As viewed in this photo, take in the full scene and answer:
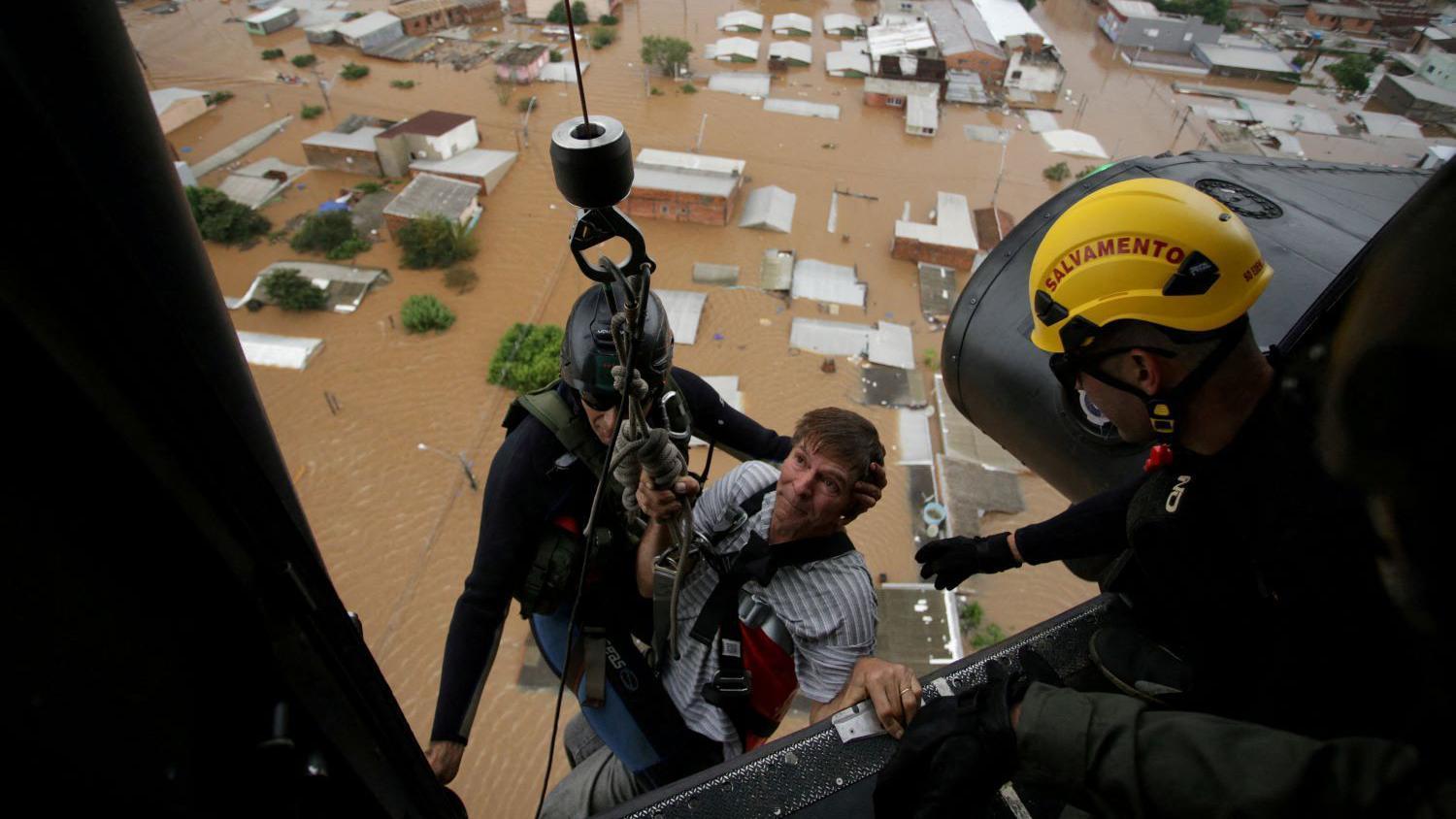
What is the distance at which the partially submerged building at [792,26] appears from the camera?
1391 inches

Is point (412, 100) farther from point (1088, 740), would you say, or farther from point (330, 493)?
point (1088, 740)

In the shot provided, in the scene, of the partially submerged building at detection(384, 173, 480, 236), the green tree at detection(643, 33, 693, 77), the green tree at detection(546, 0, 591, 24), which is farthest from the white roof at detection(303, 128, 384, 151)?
the green tree at detection(546, 0, 591, 24)

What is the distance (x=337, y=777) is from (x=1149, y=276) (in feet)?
9.50

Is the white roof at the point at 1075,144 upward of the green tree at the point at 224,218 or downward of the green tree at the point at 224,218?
downward

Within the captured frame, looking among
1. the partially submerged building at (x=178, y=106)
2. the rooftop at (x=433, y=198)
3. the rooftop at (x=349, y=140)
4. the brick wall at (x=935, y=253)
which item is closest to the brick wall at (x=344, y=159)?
the rooftop at (x=349, y=140)

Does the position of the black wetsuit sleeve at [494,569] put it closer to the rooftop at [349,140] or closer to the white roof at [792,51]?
the rooftop at [349,140]

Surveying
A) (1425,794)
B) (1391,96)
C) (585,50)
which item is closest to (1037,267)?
(1425,794)

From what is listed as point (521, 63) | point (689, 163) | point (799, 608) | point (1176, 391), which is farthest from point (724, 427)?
point (521, 63)

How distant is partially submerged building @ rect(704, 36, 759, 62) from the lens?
3294 centimetres

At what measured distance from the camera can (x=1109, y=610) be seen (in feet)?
10.6

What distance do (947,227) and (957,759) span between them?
71.4 ft

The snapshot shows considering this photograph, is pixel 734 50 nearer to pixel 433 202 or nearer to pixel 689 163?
pixel 689 163

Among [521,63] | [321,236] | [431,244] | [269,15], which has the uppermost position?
[269,15]

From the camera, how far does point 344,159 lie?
23.4 m
